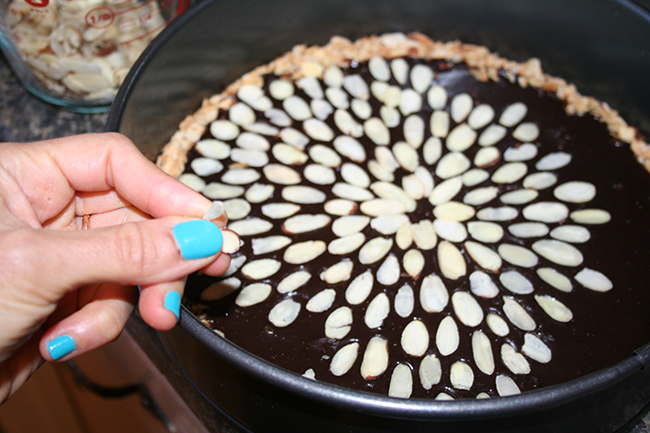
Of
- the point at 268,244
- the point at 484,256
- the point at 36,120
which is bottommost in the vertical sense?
the point at 36,120

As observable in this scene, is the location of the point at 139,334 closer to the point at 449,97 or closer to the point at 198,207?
the point at 198,207

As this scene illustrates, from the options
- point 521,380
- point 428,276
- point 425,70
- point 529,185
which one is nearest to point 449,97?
point 425,70

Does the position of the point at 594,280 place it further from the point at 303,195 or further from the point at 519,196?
the point at 303,195

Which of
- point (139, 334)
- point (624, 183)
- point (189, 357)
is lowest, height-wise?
point (139, 334)

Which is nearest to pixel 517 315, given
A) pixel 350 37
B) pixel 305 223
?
pixel 305 223

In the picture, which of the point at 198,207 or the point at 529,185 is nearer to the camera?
the point at 198,207

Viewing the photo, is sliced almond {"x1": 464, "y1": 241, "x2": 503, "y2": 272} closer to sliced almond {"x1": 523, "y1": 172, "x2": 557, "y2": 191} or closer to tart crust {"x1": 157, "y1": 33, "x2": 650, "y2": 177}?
sliced almond {"x1": 523, "y1": 172, "x2": 557, "y2": 191}

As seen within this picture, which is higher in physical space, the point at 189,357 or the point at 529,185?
the point at 529,185

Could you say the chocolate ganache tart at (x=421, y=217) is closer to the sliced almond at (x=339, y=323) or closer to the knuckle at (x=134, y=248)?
the sliced almond at (x=339, y=323)
